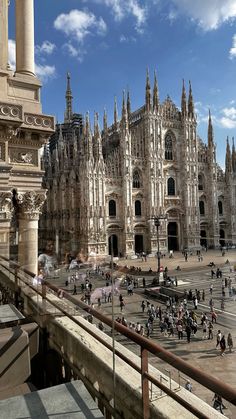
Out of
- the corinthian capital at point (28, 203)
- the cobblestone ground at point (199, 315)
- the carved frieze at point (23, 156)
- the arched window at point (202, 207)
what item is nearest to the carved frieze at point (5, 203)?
the corinthian capital at point (28, 203)

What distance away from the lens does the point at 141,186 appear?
1727 inches

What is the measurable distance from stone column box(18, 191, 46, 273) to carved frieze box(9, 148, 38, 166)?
990 millimetres

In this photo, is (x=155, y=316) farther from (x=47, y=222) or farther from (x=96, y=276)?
(x=47, y=222)

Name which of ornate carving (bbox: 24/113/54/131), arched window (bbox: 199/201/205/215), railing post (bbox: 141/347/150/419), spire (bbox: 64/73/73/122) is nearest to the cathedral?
arched window (bbox: 199/201/205/215)

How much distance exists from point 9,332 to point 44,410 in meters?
1.16

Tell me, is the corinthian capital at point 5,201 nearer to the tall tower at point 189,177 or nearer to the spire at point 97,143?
the spire at point 97,143

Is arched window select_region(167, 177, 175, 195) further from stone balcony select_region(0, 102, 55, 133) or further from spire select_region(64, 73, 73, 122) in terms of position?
stone balcony select_region(0, 102, 55, 133)

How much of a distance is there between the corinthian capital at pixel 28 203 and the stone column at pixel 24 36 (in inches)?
153

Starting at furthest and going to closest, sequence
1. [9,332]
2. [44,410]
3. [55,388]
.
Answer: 1. [9,332]
2. [55,388]
3. [44,410]

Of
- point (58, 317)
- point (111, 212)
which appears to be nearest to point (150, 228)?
point (111, 212)

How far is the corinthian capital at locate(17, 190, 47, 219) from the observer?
9.11 meters

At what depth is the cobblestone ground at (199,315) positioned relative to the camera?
5215 millimetres

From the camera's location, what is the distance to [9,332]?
3.32 m

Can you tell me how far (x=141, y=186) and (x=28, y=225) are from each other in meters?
35.3
